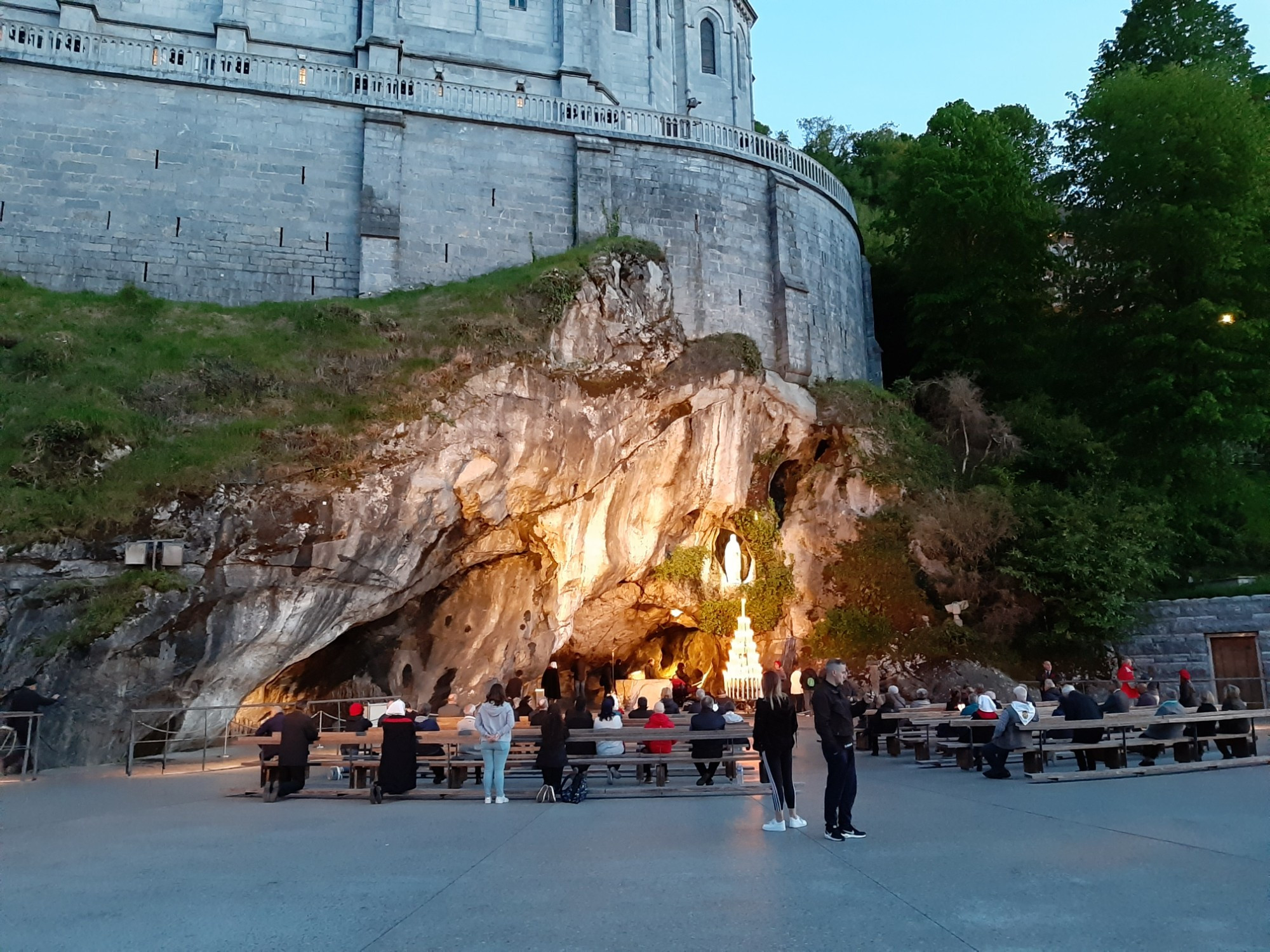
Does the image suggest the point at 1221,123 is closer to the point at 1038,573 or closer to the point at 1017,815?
the point at 1038,573

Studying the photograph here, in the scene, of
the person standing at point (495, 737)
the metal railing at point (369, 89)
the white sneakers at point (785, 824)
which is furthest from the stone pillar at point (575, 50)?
the white sneakers at point (785, 824)

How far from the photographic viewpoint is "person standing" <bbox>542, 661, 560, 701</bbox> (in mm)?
23234

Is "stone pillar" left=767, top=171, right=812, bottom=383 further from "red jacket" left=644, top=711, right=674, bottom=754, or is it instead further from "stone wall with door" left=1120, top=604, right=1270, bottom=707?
"red jacket" left=644, top=711, right=674, bottom=754

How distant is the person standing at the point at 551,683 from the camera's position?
76.2ft

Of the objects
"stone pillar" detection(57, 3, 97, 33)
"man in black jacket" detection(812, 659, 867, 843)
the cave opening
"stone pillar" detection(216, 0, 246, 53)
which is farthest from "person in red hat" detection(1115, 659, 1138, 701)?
"stone pillar" detection(57, 3, 97, 33)

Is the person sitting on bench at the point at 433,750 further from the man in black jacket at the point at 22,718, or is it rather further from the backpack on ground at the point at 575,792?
the man in black jacket at the point at 22,718

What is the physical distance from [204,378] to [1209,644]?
2427 cm

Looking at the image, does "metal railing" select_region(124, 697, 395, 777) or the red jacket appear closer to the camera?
the red jacket

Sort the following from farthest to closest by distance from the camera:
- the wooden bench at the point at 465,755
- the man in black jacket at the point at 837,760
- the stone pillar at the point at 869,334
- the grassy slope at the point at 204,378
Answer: the stone pillar at the point at 869,334
the grassy slope at the point at 204,378
the wooden bench at the point at 465,755
the man in black jacket at the point at 837,760

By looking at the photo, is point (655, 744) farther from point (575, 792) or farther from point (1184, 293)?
point (1184, 293)

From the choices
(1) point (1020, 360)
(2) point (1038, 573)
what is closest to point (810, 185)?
(1) point (1020, 360)

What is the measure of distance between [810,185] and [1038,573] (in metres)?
13.2

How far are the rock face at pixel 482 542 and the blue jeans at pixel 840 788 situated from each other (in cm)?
1135

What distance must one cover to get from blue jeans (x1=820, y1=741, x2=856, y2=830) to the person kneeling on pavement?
4443 mm
